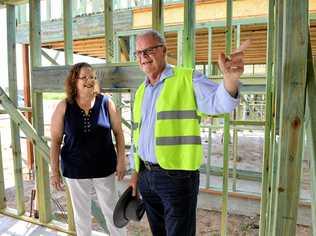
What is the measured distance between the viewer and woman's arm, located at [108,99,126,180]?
213cm

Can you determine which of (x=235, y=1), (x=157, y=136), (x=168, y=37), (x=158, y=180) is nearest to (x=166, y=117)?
(x=157, y=136)

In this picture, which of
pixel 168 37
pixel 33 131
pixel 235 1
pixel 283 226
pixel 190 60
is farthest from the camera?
pixel 168 37

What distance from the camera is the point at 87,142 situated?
2.05 m

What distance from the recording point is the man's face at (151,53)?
5.16 feet

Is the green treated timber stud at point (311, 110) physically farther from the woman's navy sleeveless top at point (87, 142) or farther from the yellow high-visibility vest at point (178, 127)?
the woman's navy sleeveless top at point (87, 142)

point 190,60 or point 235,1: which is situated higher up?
point 235,1

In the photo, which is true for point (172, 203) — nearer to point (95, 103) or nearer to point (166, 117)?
point (166, 117)

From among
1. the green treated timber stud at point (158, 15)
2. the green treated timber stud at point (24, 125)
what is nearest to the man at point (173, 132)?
the green treated timber stud at point (158, 15)

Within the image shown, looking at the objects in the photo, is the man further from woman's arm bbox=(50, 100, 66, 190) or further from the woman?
woman's arm bbox=(50, 100, 66, 190)

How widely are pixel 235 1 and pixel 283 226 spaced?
149 inches

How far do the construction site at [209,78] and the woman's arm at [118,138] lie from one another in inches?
8.8

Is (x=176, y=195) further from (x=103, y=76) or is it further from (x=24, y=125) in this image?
(x=24, y=125)

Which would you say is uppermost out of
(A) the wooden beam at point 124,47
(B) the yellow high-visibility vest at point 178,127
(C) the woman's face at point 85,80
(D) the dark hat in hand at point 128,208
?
(A) the wooden beam at point 124,47

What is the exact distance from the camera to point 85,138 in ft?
6.71
